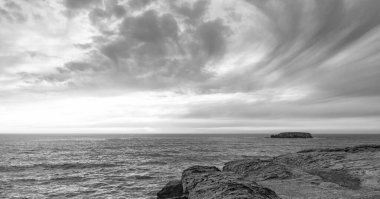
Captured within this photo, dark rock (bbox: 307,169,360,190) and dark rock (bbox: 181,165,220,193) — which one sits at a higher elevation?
dark rock (bbox: 181,165,220,193)

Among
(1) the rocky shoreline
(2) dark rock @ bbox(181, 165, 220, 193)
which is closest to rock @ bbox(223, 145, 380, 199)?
(1) the rocky shoreline

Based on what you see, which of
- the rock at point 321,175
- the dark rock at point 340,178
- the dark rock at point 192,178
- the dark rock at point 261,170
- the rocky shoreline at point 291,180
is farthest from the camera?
the dark rock at point 261,170

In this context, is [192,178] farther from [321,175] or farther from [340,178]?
[340,178]

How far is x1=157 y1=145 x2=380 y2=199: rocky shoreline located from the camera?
10.2m

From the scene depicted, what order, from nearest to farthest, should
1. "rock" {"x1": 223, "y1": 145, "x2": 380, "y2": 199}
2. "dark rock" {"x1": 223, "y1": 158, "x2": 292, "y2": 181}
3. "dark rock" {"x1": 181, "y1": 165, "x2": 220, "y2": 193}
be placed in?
"rock" {"x1": 223, "y1": 145, "x2": 380, "y2": 199}
"dark rock" {"x1": 181, "y1": 165, "x2": 220, "y2": 193}
"dark rock" {"x1": 223, "y1": 158, "x2": 292, "y2": 181}

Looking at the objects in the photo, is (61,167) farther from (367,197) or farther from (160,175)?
(367,197)

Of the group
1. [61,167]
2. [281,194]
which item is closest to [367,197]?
[281,194]

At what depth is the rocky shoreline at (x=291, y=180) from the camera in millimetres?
10177

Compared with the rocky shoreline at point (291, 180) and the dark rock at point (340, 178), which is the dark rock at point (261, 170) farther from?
the dark rock at point (340, 178)

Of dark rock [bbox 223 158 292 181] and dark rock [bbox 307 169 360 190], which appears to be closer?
dark rock [bbox 307 169 360 190]

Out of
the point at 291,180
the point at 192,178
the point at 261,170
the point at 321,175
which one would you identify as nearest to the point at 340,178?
the point at 321,175

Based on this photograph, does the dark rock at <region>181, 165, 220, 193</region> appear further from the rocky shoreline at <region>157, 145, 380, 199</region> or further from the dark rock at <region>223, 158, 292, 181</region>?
the dark rock at <region>223, 158, 292, 181</region>

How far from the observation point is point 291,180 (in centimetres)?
1531

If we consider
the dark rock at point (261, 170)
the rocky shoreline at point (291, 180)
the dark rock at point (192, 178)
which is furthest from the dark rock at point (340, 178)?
the dark rock at point (192, 178)
